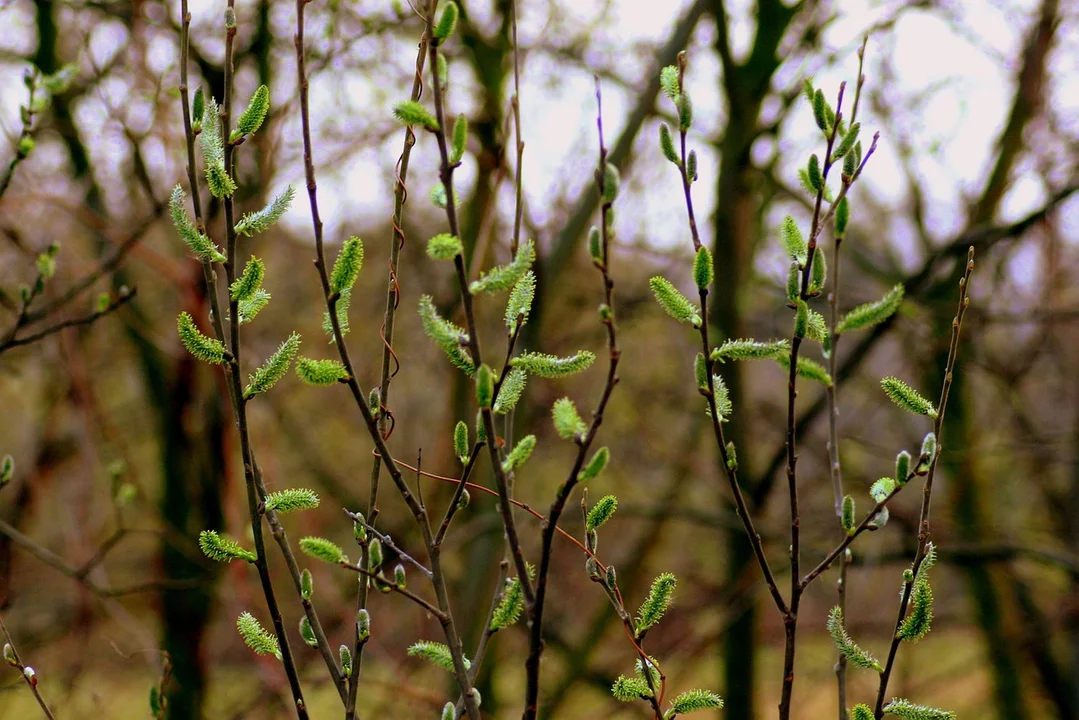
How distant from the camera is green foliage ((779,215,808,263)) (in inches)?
41.7

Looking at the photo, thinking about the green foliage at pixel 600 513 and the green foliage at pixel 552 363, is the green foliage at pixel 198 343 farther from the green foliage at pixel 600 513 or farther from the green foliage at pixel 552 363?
the green foliage at pixel 600 513

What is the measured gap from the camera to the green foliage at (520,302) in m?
0.94

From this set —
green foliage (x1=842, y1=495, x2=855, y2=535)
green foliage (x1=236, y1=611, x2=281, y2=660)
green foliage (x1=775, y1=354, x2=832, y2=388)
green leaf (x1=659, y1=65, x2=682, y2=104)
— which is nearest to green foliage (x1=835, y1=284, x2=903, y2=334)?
green foliage (x1=775, y1=354, x2=832, y2=388)

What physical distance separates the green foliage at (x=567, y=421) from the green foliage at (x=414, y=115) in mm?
285

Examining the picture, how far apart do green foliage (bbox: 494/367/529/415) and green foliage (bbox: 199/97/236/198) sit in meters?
0.34

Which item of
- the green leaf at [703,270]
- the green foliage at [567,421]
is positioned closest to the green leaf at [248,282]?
the green foliage at [567,421]

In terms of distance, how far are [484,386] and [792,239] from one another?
0.42m

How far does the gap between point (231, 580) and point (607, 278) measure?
3302 mm

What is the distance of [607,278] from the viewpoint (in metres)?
0.88

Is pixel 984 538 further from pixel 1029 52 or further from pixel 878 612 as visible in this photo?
pixel 1029 52

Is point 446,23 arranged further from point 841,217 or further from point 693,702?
point 693,702

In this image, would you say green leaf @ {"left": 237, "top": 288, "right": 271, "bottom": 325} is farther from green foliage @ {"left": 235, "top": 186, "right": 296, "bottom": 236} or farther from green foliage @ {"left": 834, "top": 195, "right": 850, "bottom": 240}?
green foliage @ {"left": 834, "top": 195, "right": 850, "bottom": 240}

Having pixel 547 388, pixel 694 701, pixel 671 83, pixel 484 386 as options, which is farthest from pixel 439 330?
pixel 547 388

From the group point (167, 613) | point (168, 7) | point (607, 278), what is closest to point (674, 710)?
point (607, 278)
